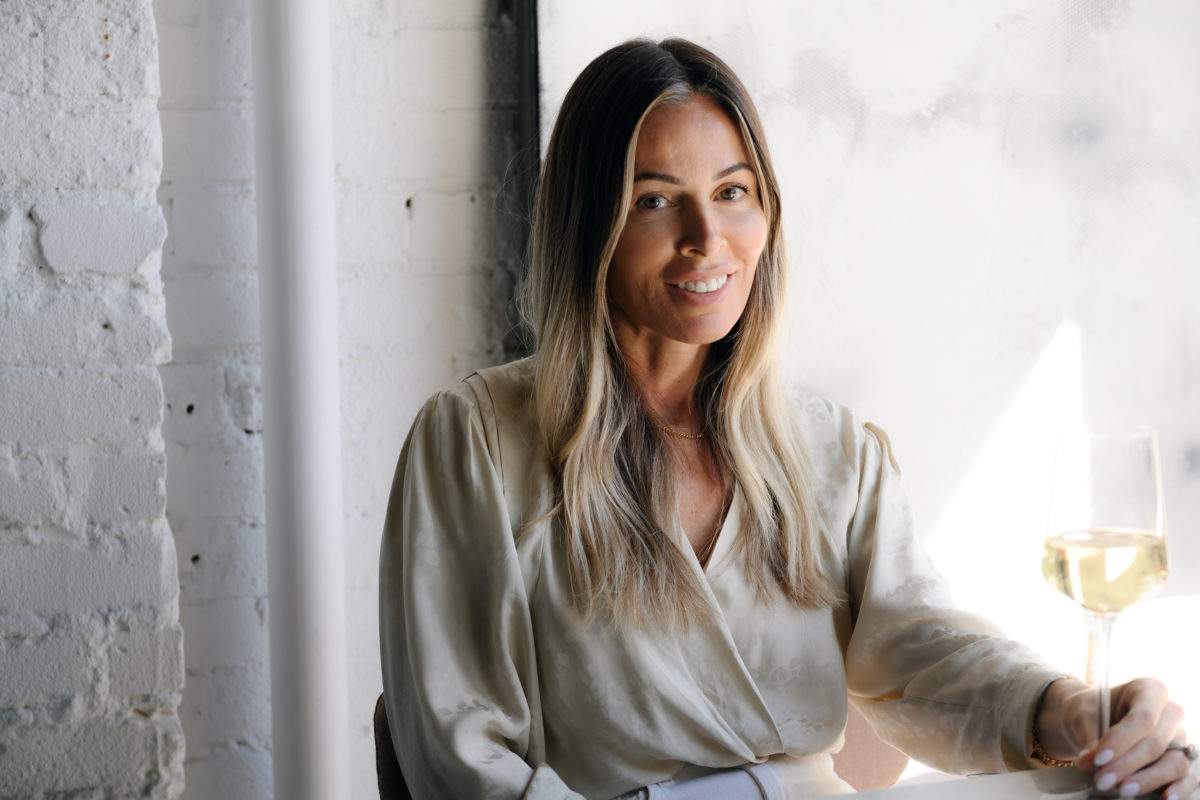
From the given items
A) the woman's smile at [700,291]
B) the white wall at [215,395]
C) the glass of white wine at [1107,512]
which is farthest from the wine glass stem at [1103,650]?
the white wall at [215,395]

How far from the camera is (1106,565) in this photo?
31.8 inches

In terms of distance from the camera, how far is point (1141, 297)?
1.93 metres

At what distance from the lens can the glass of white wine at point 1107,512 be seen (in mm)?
794

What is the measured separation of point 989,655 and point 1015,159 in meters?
0.97

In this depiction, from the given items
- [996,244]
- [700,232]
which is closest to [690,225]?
[700,232]

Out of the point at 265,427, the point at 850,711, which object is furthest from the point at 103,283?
the point at 850,711

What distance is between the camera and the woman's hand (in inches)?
34.4

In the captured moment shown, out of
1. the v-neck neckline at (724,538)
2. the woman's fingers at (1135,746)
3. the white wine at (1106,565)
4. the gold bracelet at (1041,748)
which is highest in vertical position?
the white wine at (1106,565)

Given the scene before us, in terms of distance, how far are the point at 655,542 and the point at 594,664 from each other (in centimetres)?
14

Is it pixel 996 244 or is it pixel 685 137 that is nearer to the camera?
pixel 685 137

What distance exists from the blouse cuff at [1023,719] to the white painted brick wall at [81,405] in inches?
37.6

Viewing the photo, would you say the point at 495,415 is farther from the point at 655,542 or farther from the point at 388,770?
the point at 388,770

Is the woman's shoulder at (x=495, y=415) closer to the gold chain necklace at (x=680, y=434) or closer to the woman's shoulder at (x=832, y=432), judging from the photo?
the gold chain necklace at (x=680, y=434)

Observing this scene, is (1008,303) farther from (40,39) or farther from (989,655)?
(40,39)
